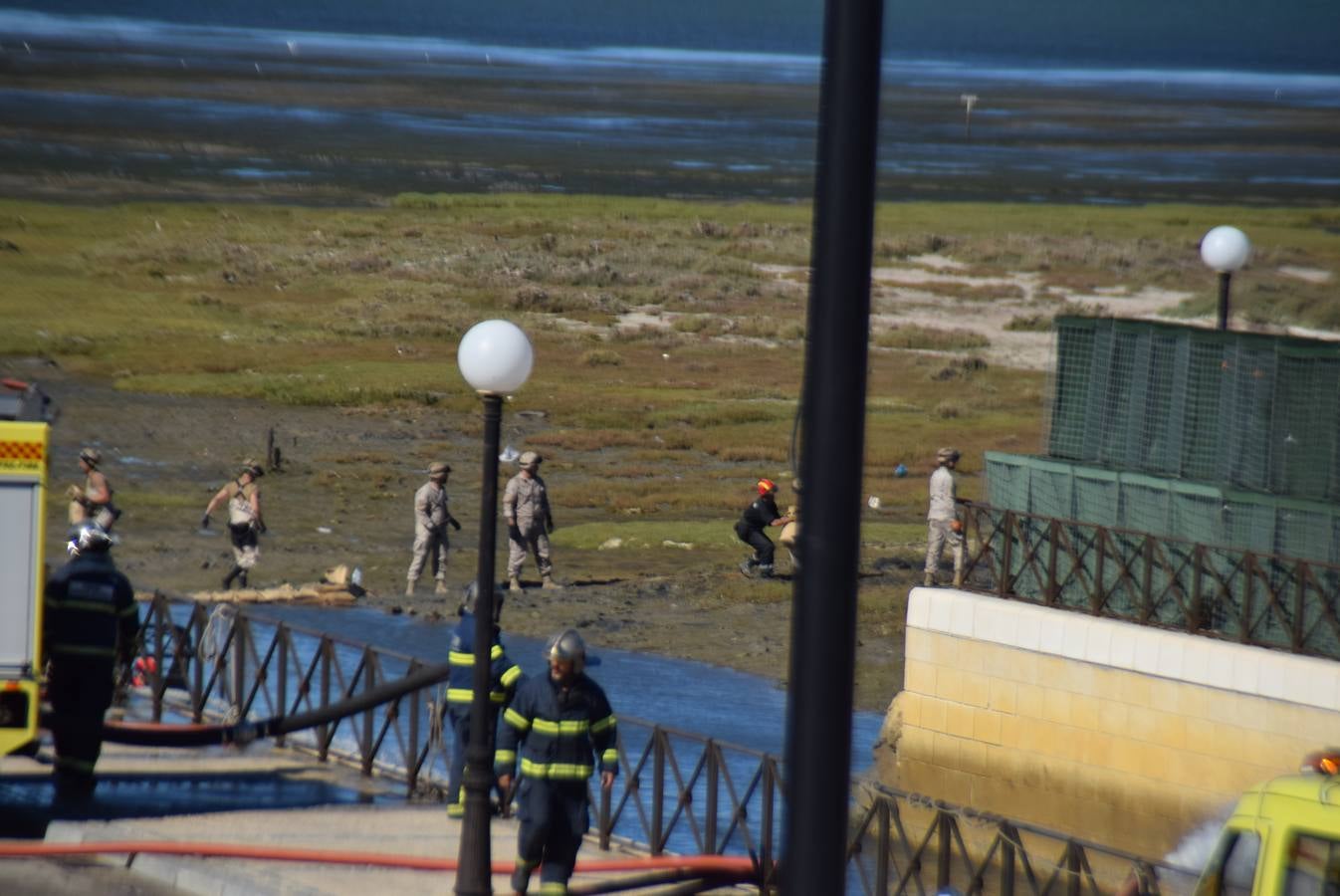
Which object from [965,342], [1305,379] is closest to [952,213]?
[965,342]

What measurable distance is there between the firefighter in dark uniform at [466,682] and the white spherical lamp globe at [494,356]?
1181mm

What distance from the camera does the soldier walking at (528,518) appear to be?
954 inches

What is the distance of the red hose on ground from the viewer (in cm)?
1122

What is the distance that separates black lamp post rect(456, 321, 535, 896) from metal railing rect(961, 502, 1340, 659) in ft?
22.4

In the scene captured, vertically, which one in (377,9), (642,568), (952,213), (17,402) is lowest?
(642,568)

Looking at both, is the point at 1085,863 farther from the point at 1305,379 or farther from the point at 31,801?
the point at 1305,379

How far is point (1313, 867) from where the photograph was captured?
8.25m

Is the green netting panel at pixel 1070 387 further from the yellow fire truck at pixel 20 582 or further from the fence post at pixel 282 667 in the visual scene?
the yellow fire truck at pixel 20 582

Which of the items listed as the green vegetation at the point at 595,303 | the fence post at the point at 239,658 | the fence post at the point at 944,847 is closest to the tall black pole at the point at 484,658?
the fence post at the point at 944,847

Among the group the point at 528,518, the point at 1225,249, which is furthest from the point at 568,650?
the point at 528,518

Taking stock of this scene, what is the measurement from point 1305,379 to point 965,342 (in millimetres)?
36299

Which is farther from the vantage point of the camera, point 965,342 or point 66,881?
point 965,342

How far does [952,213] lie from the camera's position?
71.1 m

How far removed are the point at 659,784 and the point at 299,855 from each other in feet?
8.62
